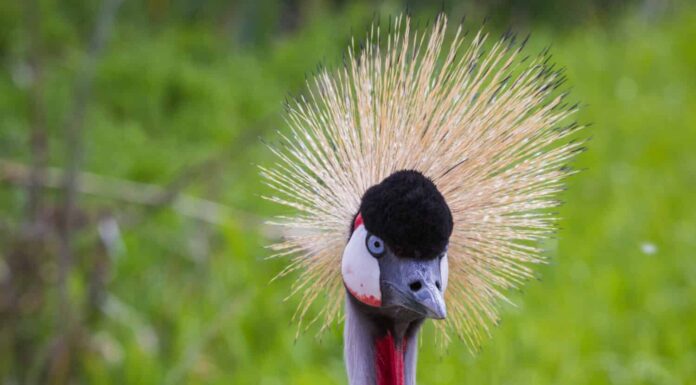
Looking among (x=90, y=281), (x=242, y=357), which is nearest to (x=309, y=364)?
(x=242, y=357)

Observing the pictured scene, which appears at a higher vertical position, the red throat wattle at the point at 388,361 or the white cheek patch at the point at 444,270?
the white cheek patch at the point at 444,270

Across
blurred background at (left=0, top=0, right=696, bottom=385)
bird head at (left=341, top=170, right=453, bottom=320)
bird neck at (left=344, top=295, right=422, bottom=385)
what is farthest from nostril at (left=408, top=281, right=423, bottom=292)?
blurred background at (left=0, top=0, right=696, bottom=385)

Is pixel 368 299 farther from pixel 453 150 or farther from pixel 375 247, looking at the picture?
pixel 453 150

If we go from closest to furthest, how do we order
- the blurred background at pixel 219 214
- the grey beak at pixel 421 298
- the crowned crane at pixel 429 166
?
the grey beak at pixel 421 298
the crowned crane at pixel 429 166
the blurred background at pixel 219 214

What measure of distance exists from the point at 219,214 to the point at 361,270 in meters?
2.18

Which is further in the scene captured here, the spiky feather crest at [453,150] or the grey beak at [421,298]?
the spiky feather crest at [453,150]

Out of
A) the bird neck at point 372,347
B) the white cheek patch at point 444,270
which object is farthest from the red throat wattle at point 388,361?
the white cheek patch at point 444,270

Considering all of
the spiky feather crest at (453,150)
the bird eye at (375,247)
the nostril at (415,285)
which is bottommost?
the nostril at (415,285)

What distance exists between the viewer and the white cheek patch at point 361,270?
127cm

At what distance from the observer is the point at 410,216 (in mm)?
1228

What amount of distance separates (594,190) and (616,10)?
2.94 m

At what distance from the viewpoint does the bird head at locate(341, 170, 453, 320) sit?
1.23 meters

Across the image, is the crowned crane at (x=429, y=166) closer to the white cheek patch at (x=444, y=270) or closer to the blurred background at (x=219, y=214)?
the white cheek patch at (x=444, y=270)

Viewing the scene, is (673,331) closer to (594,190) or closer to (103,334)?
(594,190)
